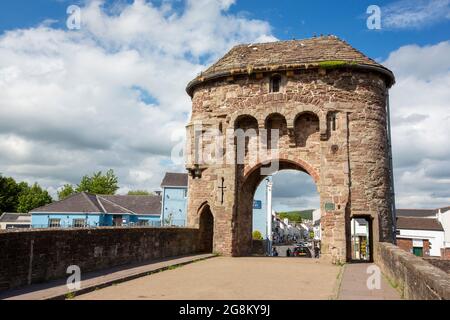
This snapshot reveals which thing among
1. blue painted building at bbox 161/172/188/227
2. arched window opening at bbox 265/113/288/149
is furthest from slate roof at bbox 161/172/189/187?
arched window opening at bbox 265/113/288/149

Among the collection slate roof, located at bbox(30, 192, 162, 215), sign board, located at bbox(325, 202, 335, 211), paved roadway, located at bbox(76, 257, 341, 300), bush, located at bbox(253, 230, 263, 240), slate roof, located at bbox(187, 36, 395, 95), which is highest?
slate roof, located at bbox(187, 36, 395, 95)

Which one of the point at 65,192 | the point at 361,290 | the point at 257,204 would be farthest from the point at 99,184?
the point at 361,290

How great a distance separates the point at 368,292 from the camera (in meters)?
8.16

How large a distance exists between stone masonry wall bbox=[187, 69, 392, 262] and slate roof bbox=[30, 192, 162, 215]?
23.9 meters

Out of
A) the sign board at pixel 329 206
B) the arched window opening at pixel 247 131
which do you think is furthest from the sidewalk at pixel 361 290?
the arched window opening at pixel 247 131

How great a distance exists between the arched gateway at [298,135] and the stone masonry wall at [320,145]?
0.04 meters

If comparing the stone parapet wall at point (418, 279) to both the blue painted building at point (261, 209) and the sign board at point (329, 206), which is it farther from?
the blue painted building at point (261, 209)

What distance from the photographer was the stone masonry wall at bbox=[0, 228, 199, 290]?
7.46 metres

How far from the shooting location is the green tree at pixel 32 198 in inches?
2035

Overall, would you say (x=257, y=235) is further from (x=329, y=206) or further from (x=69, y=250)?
(x=69, y=250)

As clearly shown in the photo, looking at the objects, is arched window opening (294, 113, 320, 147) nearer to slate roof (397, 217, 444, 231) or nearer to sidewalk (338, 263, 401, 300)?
sidewalk (338, 263, 401, 300)

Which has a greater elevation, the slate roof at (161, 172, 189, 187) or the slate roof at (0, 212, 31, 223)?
the slate roof at (161, 172, 189, 187)

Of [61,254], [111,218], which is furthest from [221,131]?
[111,218]
